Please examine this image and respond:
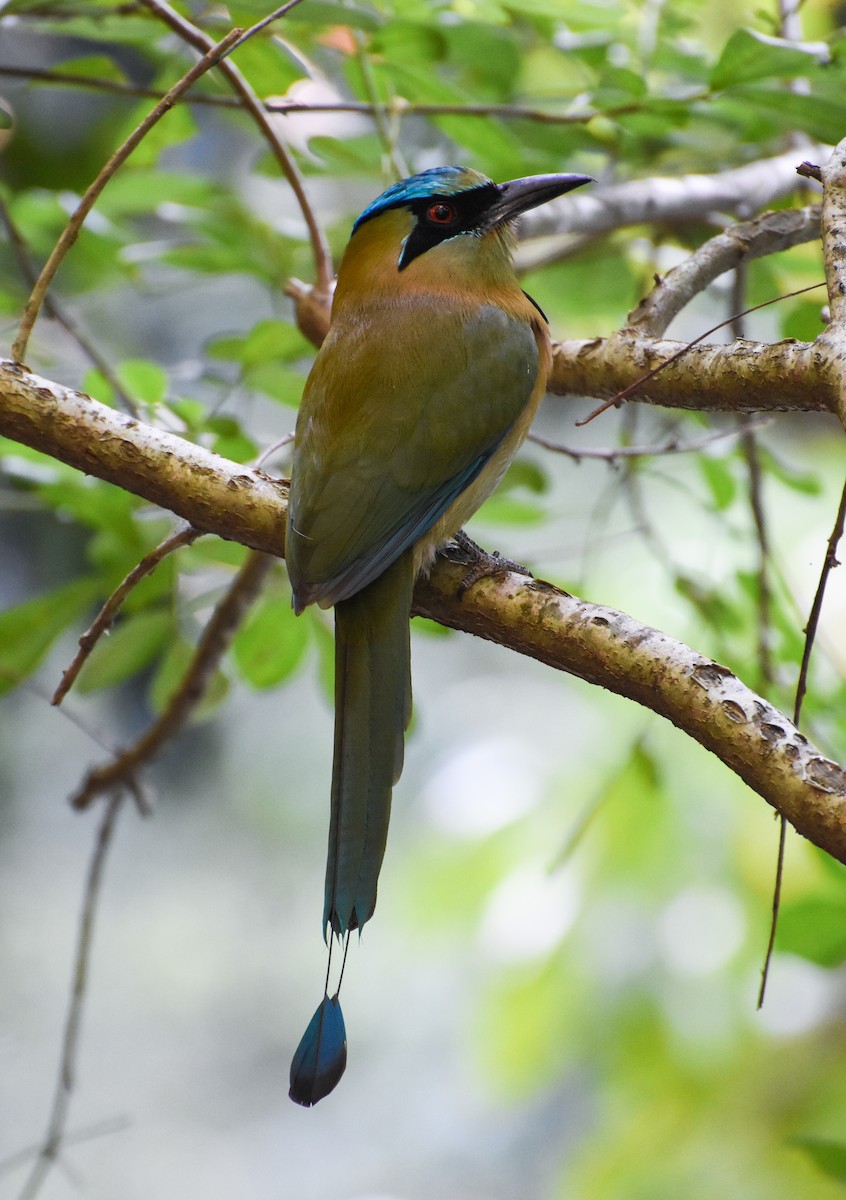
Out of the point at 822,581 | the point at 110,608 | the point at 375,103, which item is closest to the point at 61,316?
the point at 375,103

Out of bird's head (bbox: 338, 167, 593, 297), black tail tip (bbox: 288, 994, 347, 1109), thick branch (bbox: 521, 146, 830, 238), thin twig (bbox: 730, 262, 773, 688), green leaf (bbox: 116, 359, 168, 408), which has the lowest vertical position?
black tail tip (bbox: 288, 994, 347, 1109)

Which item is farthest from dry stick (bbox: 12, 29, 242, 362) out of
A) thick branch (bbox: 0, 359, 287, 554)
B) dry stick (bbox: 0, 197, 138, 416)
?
dry stick (bbox: 0, 197, 138, 416)

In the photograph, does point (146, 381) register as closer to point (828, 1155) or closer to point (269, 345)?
point (269, 345)

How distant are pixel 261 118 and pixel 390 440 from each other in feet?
1.43

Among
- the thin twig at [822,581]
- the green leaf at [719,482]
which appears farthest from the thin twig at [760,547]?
the thin twig at [822,581]

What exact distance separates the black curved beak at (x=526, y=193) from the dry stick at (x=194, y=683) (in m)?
0.59

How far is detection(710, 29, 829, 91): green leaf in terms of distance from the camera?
1496mm

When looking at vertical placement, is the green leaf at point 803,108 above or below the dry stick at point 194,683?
above

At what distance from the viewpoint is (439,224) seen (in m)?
1.78

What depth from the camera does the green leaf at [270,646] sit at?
195 centimetres

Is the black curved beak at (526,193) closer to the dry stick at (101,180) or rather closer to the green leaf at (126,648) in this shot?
the dry stick at (101,180)

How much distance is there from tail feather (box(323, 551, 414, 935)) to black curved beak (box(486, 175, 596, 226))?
592mm

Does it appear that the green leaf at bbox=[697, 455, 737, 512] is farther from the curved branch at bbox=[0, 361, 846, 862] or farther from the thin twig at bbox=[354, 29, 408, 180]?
the curved branch at bbox=[0, 361, 846, 862]

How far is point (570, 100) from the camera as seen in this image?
7.13 feet
